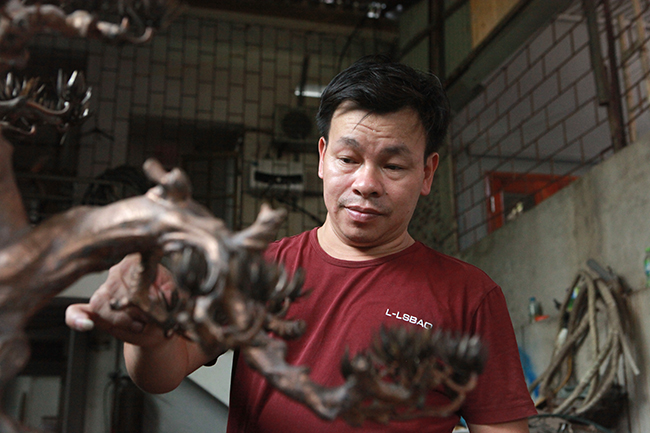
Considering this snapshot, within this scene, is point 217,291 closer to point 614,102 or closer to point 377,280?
point 377,280

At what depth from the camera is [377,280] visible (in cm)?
96

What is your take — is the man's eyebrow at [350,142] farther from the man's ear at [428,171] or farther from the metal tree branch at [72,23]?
the metal tree branch at [72,23]

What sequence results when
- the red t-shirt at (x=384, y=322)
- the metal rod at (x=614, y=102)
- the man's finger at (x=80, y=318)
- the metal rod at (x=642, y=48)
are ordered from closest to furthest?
the man's finger at (x=80, y=318) < the red t-shirt at (x=384, y=322) < the metal rod at (x=642, y=48) < the metal rod at (x=614, y=102)

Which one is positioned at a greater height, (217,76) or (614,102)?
(217,76)

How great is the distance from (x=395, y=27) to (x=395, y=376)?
5719 millimetres

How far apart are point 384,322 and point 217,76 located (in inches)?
205

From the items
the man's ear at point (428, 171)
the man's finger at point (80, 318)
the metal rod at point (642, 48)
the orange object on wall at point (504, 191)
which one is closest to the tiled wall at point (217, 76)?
the orange object on wall at point (504, 191)

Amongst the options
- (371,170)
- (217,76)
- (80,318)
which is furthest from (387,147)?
(217,76)

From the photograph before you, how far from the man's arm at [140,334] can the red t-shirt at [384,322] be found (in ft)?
0.43

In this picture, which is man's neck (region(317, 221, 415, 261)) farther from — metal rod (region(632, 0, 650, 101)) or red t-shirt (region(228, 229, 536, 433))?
metal rod (region(632, 0, 650, 101))

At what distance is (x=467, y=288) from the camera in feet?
3.11

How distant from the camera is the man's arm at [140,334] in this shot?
1.85 ft

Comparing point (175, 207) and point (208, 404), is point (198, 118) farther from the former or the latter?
point (175, 207)

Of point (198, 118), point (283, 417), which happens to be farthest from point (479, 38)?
point (283, 417)
